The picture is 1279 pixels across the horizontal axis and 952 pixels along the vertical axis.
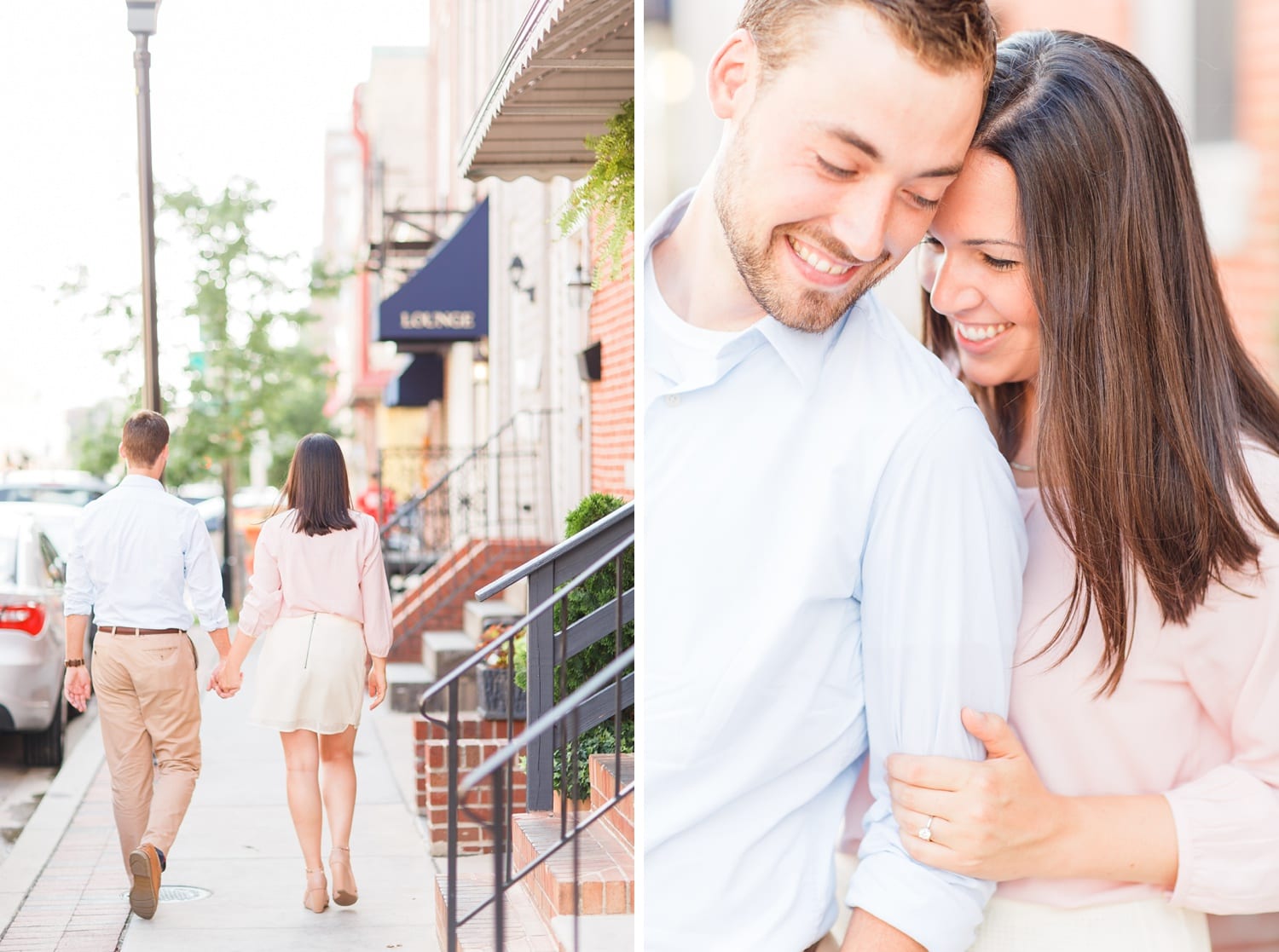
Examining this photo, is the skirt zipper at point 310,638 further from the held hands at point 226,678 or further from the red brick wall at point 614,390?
the red brick wall at point 614,390

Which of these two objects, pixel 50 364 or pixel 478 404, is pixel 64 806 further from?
pixel 478 404

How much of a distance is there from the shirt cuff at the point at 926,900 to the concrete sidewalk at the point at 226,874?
3.87 meters

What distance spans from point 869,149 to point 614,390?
247 inches

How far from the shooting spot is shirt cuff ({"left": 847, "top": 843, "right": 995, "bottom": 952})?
A: 185cm

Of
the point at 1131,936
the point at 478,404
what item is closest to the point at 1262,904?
the point at 1131,936

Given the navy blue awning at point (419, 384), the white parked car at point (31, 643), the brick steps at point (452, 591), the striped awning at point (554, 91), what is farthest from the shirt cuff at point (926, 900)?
the navy blue awning at point (419, 384)

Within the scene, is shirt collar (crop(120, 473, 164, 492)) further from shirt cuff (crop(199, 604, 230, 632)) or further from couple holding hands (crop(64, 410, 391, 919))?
shirt cuff (crop(199, 604, 230, 632))

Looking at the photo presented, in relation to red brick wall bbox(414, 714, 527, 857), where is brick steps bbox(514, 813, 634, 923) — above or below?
above

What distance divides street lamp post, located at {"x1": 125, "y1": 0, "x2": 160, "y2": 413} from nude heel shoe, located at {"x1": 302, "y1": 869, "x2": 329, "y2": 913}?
9.88 feet

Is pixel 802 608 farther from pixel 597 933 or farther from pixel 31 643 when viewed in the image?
pixel 31 643

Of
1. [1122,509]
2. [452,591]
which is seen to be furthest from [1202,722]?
[452,591]

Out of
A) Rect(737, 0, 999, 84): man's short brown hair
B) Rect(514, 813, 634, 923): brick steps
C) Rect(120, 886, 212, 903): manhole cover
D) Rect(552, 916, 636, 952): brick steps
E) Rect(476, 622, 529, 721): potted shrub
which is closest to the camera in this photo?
Rect(737, 0, 999, 84): man's short brown hair

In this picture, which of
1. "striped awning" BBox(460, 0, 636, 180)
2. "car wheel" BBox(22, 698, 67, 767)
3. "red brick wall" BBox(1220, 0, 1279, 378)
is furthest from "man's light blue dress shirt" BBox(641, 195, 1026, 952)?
"car wheel" BBox(22, 698, 67, 767)

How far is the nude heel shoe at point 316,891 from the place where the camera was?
5625 millimetres
